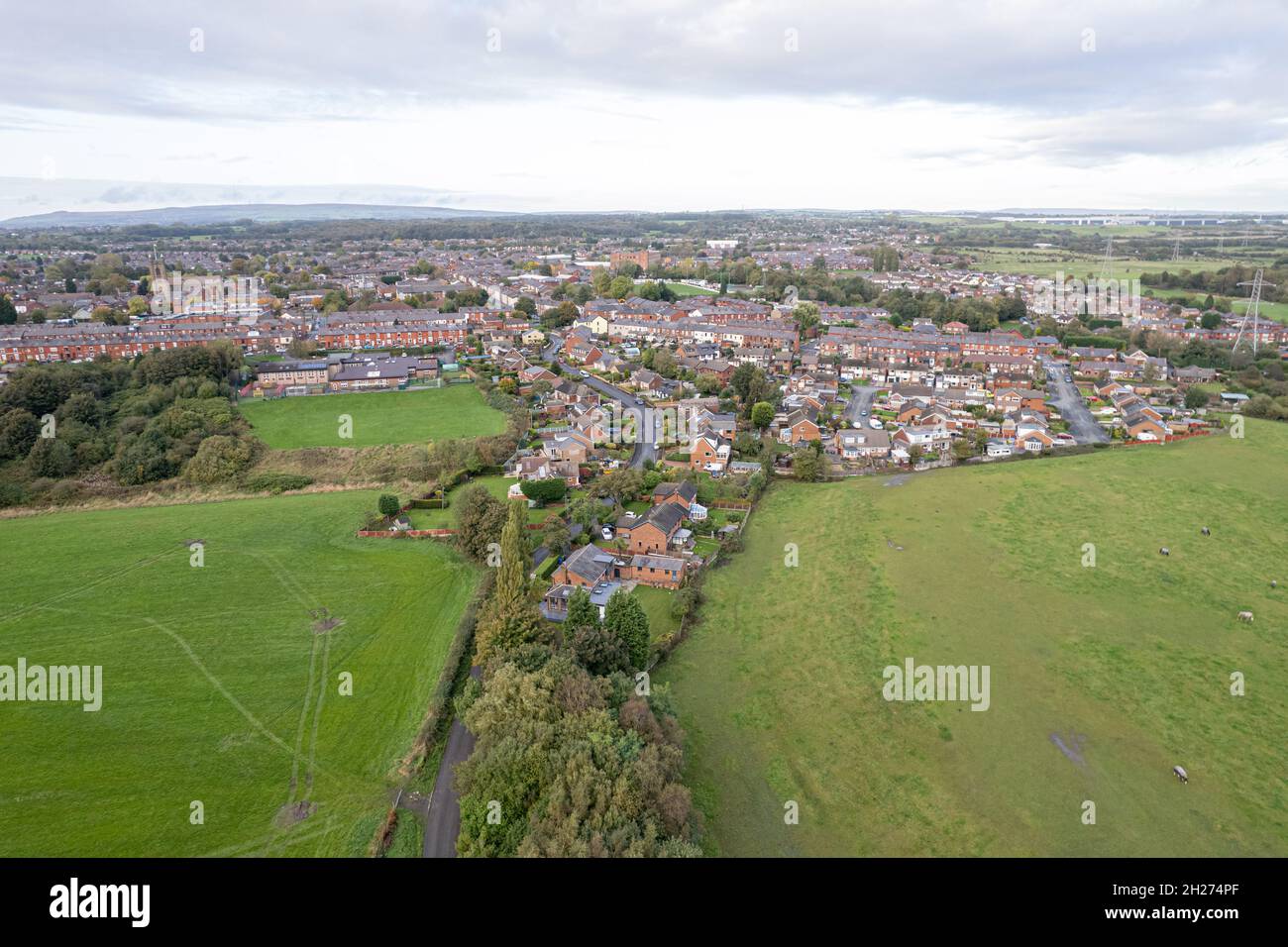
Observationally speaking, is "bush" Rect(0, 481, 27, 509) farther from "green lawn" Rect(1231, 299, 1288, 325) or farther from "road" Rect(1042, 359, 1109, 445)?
"green lawn" Rect(1231, 299, 1288, 325)

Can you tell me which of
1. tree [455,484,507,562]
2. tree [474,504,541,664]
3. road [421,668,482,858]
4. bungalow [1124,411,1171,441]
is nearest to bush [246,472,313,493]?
tree [455,484,507,562]

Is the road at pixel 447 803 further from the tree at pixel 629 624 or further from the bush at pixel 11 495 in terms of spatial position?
the bush at pixel 11 495

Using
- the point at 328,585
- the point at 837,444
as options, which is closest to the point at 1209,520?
the point at 837,444

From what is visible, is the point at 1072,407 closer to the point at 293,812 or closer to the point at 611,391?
the point at 611,391

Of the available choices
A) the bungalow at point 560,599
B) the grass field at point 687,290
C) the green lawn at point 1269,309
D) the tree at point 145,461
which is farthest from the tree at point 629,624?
the green lawn at point 1269,309
